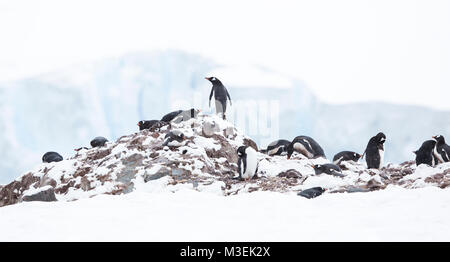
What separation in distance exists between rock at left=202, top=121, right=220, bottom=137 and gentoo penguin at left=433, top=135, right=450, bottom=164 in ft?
15.2

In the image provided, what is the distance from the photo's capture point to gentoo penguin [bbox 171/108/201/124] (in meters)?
9.98

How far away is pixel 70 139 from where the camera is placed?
2344cm

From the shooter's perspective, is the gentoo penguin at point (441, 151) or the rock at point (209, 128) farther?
the gentoo penguin at point (441, 151)

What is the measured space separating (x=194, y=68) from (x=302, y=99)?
20.3ft

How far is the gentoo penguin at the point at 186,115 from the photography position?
9.98m

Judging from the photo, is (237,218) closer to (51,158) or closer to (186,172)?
(186,172)

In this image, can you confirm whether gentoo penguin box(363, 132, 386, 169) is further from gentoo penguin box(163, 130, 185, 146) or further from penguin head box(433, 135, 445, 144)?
gentoo penguin box(163, 130, 185, 146)

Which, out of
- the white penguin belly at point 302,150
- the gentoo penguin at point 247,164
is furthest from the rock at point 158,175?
the white penguin belly at point 302,150

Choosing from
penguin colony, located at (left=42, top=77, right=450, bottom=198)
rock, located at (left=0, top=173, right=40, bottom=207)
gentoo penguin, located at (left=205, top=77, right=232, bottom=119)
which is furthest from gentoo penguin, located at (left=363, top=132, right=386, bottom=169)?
rock, located at (left=0, top=173, right=40, bottom=207)

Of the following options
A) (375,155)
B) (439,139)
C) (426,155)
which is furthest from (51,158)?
(439,139)

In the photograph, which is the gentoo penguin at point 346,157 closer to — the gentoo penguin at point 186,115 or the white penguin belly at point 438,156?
the white penguin belly at point 438,156

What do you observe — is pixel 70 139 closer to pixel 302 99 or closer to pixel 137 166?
pixel 302 99

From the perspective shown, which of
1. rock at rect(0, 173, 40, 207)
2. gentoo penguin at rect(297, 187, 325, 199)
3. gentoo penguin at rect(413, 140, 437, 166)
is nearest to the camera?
gentoo penguin at rect(297, 187, 325, 199)
